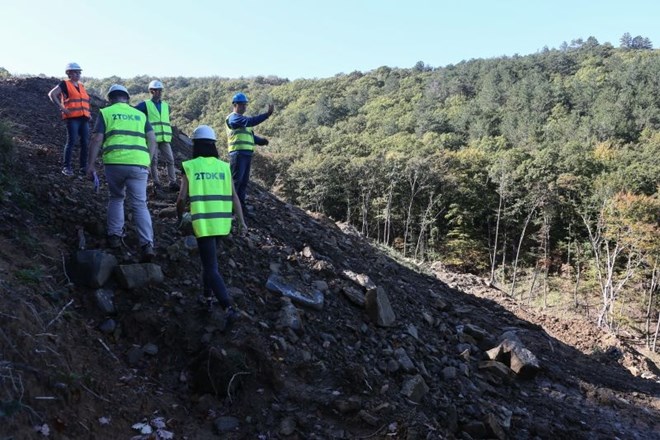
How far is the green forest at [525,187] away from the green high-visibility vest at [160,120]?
1857 centimetres

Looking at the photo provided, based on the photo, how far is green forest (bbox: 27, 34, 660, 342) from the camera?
89.2 ft

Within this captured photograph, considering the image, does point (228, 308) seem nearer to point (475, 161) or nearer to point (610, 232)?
point (610, 232)

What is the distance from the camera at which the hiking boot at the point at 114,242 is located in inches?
181

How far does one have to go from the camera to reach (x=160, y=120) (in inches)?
281

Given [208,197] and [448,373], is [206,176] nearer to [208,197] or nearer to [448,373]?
[208,197]

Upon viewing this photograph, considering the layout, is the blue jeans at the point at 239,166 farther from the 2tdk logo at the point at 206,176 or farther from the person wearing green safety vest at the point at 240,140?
the 2tdk logo at the point at 206,176

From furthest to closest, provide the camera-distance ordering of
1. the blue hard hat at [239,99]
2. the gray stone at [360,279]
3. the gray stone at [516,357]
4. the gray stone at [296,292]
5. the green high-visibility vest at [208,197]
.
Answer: the blue hard hat at [239,99]
the gray stone at [360,279]
the gray stone at [516,357]
the gray stone at [296,292]
the green high-visibility vest at [208,197]

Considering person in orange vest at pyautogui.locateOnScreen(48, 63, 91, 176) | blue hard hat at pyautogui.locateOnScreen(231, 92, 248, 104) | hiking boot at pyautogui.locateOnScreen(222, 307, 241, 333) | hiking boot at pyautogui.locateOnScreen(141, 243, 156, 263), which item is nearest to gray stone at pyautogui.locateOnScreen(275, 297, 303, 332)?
hiking boot at pyautogui.locateOnScreen(222, 307, 241, 333)

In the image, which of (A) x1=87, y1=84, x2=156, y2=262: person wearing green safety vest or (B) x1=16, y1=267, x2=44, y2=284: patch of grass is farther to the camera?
(A) x1=87, y1=84, x2=156, y2=262: person wearing green safety vest

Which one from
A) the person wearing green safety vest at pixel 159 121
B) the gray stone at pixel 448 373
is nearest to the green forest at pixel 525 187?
the person wearing green safety vest at pixel 159 121

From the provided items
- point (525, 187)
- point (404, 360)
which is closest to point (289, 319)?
point (404, 360)

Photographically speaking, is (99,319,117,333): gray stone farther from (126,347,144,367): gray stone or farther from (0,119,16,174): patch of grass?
(0,119,16,174): patch of grass

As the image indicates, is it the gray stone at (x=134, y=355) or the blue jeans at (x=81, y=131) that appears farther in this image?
the blue jeans at (x=81, y=131)

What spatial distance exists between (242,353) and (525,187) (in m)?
36.2
